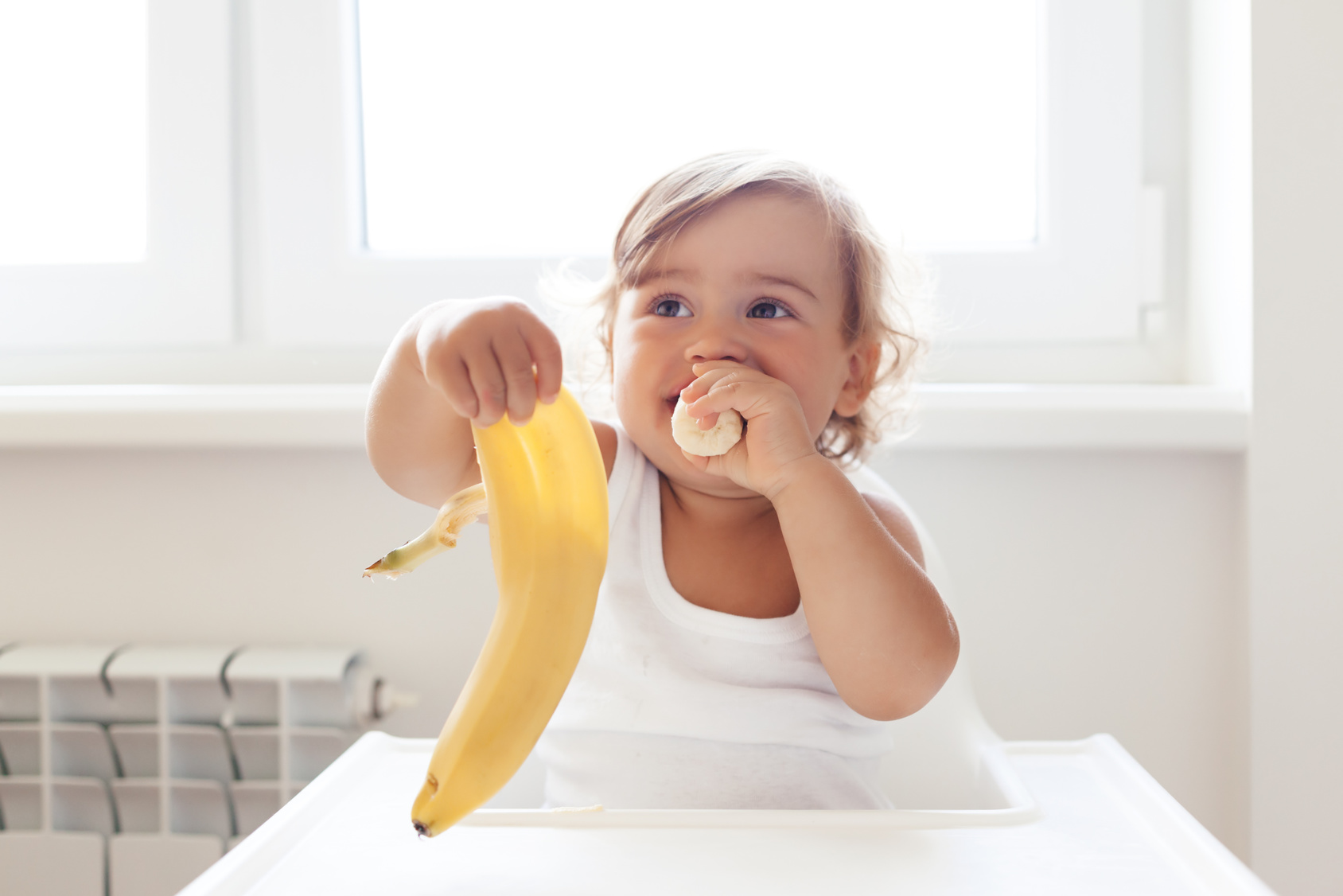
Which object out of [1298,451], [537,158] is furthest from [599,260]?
[1298,451]

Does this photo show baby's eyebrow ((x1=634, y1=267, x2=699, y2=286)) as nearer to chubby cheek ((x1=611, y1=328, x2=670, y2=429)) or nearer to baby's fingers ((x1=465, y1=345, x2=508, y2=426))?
chubby cheek ((x1=611, y1=328, x2=670, y2=429))

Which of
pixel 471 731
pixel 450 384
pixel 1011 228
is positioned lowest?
pixel 471 731

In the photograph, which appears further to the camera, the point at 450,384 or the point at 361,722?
the point at 361,722

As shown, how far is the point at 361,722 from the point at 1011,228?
1.01m

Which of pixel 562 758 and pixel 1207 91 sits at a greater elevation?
pixel 1207 91

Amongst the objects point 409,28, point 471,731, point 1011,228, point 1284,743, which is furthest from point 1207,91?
point 471,731

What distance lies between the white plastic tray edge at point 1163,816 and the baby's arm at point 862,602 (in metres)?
0.14

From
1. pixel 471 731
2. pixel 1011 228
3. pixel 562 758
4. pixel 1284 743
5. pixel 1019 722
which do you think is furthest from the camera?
pixel 1011 228

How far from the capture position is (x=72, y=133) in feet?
4.40

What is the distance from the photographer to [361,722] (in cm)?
110

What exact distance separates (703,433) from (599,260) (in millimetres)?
574

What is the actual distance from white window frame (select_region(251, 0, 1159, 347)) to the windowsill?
0.17m

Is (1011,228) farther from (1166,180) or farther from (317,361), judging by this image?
(317,361)

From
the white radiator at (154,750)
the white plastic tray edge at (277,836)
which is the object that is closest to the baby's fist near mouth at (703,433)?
the white plastic tray edge at (277,836)
